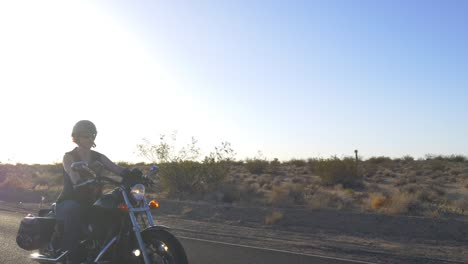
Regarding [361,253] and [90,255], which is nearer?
[90,255]

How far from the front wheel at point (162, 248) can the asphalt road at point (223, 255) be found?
294 cm

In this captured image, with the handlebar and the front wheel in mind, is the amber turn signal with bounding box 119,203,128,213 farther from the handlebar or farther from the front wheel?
the front wheel

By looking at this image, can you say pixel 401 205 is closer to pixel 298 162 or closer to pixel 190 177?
pixel 190 177

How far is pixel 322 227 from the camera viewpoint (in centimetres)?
1487

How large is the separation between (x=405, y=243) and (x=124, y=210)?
26.6 ft

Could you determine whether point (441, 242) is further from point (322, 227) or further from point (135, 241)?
point (135, 241)

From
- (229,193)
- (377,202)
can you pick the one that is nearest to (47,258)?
(377,202)

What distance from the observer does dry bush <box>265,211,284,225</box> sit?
15.1 metres

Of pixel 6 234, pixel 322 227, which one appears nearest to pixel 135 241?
pixel 6 234

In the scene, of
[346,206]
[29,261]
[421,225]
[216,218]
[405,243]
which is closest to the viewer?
[29,261]

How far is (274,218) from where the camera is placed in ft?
50.2

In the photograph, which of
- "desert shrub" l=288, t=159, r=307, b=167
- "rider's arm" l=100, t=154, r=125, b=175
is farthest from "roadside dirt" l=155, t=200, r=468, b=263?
"desert shrub" l=288, t=159, r=307, b=167

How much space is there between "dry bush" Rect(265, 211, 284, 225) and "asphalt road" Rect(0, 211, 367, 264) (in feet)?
15.1

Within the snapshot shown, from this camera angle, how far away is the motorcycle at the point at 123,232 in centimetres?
559
